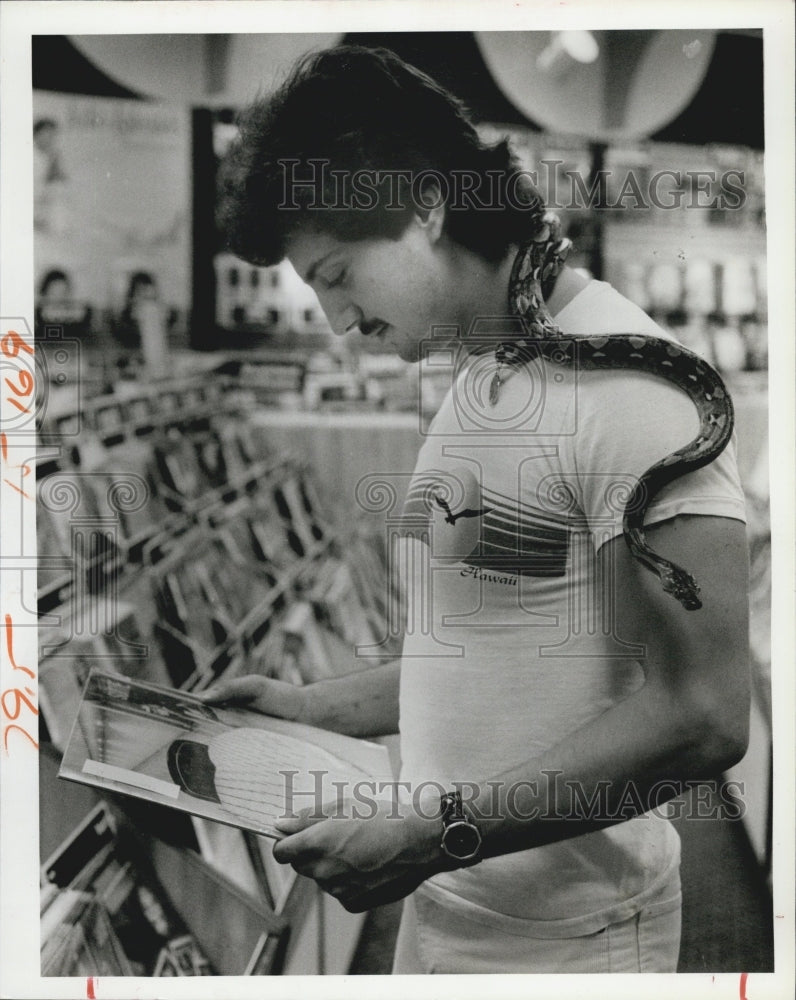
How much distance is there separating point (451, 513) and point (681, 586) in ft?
1.65

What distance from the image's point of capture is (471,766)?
2303mm

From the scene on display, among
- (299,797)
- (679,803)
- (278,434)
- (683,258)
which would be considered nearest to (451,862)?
(299,797)

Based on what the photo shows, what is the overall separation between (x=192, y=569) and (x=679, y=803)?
46.4 inches

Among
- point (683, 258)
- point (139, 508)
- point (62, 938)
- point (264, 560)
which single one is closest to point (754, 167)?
point (683, 258)

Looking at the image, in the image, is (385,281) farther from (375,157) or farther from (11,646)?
(11,646)

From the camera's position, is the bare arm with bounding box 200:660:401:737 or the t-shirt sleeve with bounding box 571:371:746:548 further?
the bare arm with bounding box 200:660:401:737

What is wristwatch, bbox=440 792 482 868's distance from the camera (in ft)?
7.52

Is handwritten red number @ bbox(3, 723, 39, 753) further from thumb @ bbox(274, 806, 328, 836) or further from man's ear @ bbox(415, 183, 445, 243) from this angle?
man's ear @ bbox(415, 183, 445, 243)

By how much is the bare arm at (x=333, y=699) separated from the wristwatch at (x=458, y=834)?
0.65 feet

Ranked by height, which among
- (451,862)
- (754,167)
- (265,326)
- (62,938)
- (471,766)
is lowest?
(62,938)

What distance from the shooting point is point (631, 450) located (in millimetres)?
2236

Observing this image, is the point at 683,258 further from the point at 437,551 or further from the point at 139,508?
the point at 139,508

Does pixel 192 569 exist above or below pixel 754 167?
below

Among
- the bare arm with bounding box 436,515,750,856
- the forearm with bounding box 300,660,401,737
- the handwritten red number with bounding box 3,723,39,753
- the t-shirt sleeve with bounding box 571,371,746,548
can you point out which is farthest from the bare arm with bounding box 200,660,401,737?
the t-shirt sleeve with bounding box 571,371,746,548
